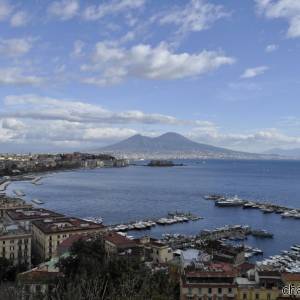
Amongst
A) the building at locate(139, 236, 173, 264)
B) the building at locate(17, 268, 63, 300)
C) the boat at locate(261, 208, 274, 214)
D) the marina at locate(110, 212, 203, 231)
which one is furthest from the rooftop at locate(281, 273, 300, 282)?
the boat at locate(261, 208, 274, 214)

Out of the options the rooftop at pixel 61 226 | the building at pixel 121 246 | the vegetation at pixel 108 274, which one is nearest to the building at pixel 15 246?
the rooftop at pixel 61 226

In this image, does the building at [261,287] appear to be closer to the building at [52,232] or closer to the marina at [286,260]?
the marina at [286,260]

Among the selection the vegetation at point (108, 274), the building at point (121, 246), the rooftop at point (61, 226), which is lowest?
the building at point (121, 246)

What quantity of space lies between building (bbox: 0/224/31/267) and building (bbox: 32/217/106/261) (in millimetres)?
843

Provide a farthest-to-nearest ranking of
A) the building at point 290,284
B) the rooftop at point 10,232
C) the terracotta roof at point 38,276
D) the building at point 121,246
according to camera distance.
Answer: the rooftop at point 10,232, the building at point 121,246, the terracotta roof at point 38,276, the building at point 290,284

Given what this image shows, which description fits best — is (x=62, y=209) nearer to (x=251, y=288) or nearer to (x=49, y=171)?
(x=251, y=288)

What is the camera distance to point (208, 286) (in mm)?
9555

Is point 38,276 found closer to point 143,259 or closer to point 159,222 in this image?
point 143,259

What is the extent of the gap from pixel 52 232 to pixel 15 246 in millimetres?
1460

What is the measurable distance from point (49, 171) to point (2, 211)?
62219 millimetres

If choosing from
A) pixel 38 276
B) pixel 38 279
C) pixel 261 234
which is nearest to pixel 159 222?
pixel 261 234

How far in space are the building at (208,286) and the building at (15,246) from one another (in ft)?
20.9

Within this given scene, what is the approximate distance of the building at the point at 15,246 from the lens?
572 inches

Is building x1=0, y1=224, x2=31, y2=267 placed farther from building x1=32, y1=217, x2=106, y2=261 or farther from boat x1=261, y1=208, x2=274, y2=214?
boat x1=261, y1=208, x2=274, y2=214
